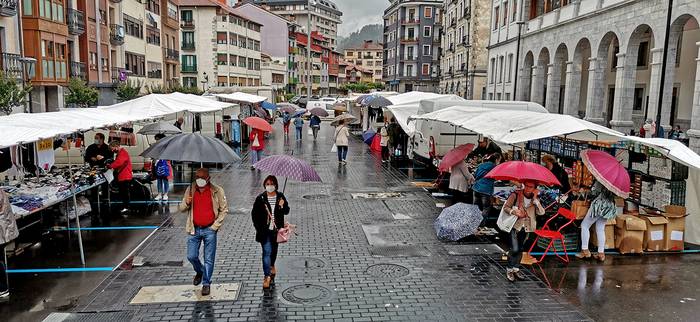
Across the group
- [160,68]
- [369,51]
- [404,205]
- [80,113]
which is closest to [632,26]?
[404,205]

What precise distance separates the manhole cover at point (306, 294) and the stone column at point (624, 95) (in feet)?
79.9

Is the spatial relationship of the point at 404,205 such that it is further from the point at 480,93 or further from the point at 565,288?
the point at 480,93

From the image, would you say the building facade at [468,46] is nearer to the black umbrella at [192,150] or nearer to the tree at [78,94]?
the tree at [78,94]

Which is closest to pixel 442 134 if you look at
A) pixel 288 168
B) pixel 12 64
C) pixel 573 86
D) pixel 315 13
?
pixel 288 168

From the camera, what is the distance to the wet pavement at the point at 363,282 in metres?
7.79

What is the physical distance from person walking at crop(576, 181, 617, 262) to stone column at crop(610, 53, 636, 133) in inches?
785

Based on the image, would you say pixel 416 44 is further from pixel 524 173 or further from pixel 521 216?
pixel 521 216

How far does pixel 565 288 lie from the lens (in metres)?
8.85

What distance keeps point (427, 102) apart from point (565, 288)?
1198 cm

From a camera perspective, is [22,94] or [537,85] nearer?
[22,94]

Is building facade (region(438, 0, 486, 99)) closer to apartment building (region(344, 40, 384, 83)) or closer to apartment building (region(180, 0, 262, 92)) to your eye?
apartment building (region(180, 0, 262, 92))

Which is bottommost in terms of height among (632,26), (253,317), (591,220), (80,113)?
(253,317)

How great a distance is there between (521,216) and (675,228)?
4.22m

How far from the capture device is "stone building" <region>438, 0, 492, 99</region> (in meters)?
58.3
